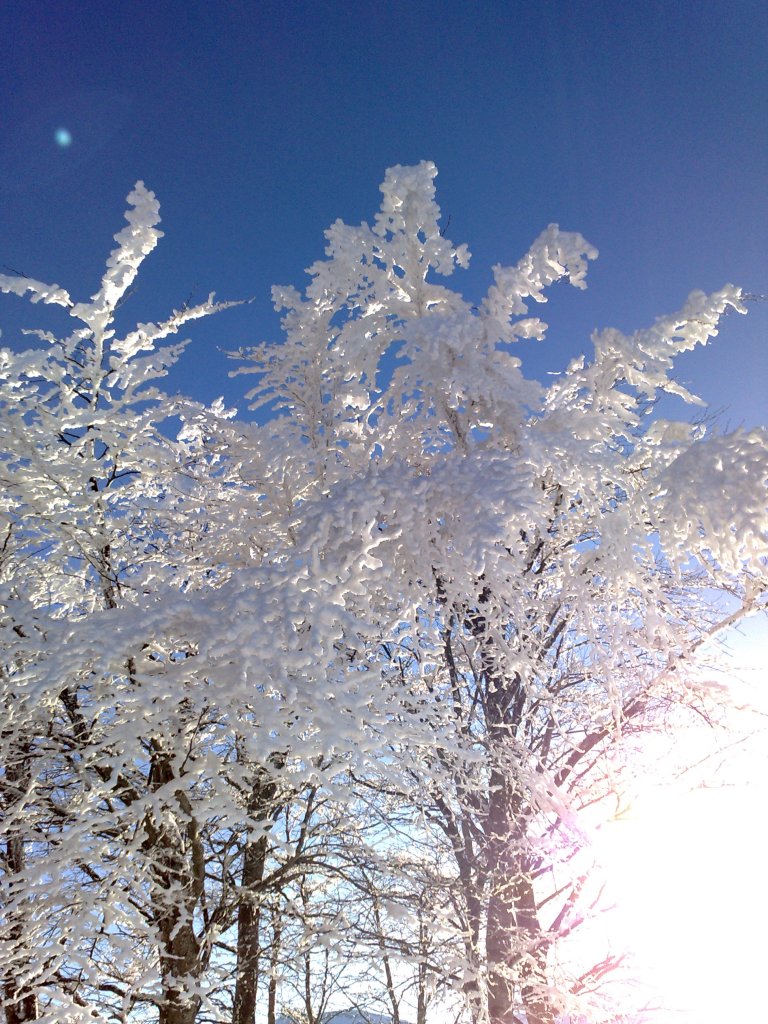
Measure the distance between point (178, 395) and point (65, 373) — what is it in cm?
131

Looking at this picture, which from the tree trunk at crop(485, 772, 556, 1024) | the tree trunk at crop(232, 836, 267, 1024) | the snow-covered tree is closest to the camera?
the snow-covered tree

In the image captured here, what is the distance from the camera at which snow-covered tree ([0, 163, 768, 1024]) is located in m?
3.92

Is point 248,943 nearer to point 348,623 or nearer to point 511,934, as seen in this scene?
point 511,934

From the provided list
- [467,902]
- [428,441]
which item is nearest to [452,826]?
[467,902]

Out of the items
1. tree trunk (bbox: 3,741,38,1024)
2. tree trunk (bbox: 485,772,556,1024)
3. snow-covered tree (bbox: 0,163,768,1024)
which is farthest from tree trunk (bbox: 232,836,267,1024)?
tree trunk (bbox: 485,772,556,1024)

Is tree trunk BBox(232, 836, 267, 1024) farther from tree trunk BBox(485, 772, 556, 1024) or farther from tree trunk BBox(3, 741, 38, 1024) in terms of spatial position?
tree trunk BBox(485, 772, 556, 1024)

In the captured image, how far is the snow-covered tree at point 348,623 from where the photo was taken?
3.92m

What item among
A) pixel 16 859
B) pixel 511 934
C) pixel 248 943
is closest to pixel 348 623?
pixel 511 934

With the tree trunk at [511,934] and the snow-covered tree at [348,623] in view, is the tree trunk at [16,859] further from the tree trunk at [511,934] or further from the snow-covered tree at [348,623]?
the tree trunk at [511,934]

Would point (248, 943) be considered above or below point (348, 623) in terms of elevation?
below

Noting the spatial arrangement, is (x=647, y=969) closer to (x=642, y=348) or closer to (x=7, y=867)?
(x=642, y=348)

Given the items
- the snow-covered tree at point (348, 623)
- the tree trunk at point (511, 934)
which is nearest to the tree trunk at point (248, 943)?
the snow-covered tree at point (348, 623)

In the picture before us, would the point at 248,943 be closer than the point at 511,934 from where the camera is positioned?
No

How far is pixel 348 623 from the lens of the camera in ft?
12.2
